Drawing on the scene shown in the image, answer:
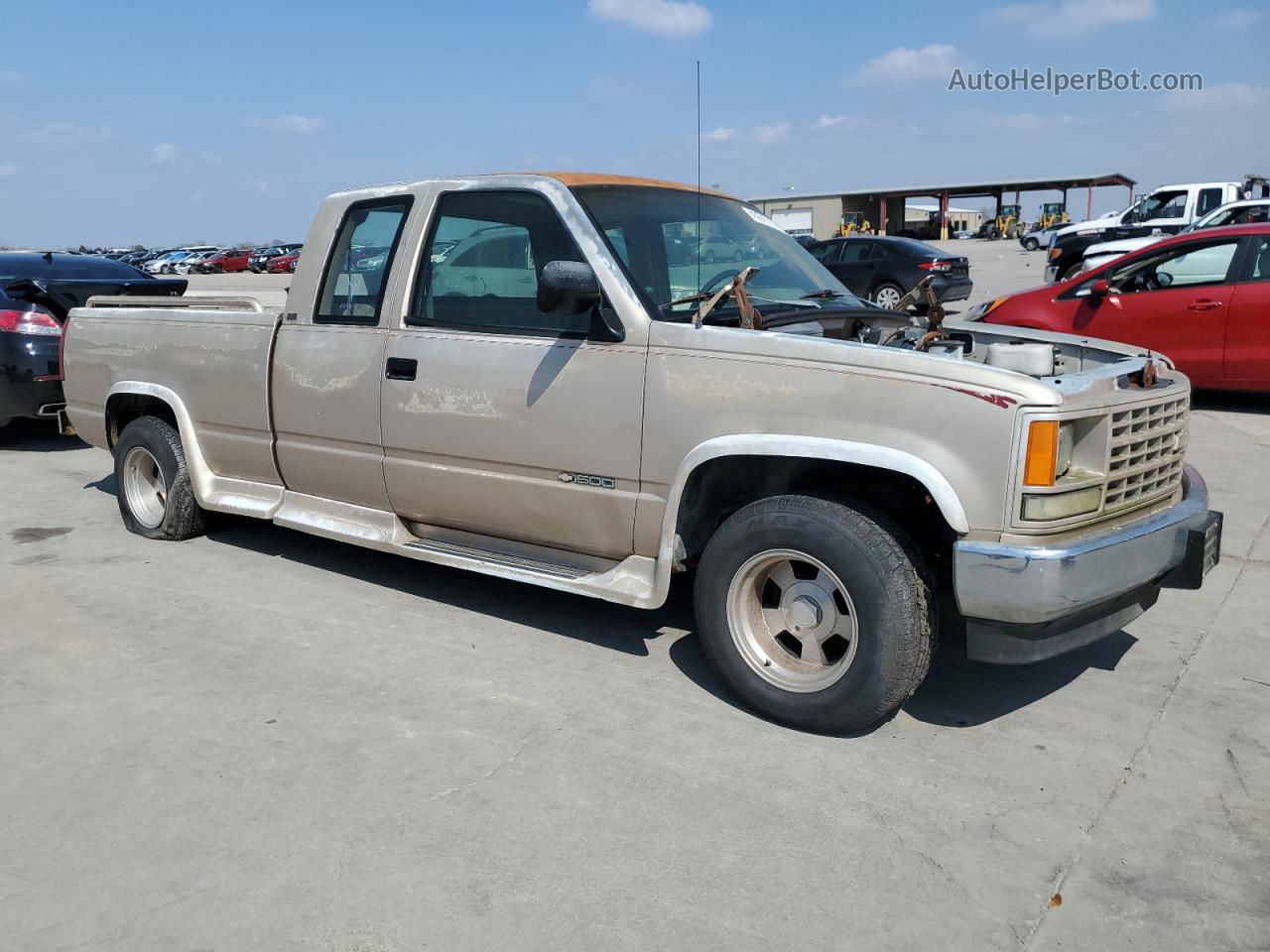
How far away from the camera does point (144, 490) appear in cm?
630

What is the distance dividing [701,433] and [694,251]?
1170mm

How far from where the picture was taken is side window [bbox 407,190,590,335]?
4355mm

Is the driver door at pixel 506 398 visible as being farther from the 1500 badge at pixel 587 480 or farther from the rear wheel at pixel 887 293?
the rear wheel at pixel 887 293

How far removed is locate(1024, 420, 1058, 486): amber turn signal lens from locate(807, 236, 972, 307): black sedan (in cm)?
1629

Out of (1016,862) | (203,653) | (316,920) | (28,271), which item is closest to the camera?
(316,920)

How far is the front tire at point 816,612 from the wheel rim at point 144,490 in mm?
3827

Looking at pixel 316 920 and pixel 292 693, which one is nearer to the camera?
pixel 316 920

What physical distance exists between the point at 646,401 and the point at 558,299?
0.48 metres

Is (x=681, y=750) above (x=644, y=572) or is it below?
below

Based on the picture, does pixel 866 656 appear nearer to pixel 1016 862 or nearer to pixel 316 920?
pixel 1016 862

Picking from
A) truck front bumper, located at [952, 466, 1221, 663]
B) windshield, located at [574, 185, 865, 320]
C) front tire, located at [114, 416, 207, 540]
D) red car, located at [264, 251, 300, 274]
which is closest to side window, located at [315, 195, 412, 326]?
windshield, located at [574, 185, 865, 320]

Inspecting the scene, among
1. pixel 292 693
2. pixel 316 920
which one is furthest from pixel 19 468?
pixel 316 920

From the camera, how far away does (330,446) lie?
495 cm

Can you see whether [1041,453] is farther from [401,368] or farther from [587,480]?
[401,368]
